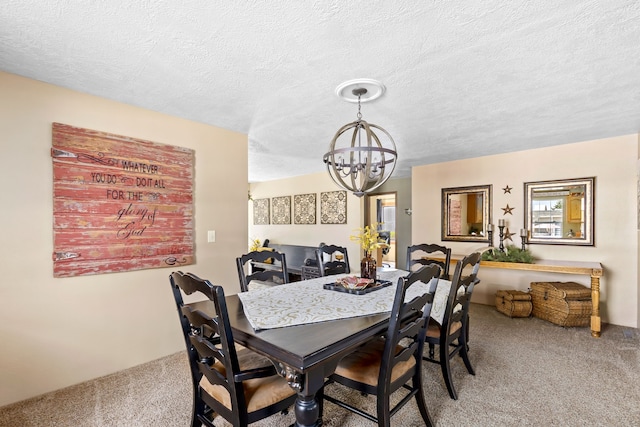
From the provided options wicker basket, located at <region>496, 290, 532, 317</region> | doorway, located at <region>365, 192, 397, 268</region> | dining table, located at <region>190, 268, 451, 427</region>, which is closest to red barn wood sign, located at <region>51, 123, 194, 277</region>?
dining table, located at <region>190, 268, 451, 427</region>

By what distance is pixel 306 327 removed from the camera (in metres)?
1.48

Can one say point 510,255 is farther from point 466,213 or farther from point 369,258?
point 369,258

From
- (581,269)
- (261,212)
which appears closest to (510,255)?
(581,269)

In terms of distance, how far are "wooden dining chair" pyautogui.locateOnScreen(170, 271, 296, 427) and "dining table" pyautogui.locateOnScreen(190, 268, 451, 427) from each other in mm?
122

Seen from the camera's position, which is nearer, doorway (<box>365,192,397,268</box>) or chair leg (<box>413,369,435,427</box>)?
chair leg (<box>413,369,435,427</box>)

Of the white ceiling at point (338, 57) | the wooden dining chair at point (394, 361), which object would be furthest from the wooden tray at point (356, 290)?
the white ceiling at point (338, 57)

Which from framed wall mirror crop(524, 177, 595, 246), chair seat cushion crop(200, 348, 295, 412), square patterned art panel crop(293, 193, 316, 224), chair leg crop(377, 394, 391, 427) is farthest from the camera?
square patterned art panel crop(293, 193, 316, 224)

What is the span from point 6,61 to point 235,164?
6.01ft

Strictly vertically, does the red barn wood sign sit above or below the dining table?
above

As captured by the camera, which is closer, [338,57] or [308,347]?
[308,347]

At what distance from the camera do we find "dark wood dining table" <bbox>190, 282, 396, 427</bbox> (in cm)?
123

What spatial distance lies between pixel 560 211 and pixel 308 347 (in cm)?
419

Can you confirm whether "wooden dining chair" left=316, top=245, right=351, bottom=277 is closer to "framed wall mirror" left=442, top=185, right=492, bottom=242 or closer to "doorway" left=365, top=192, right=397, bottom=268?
"framed wall mirror" left=442, top=185, right=492, bottom=242

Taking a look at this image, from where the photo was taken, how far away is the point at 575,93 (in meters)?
2.39
